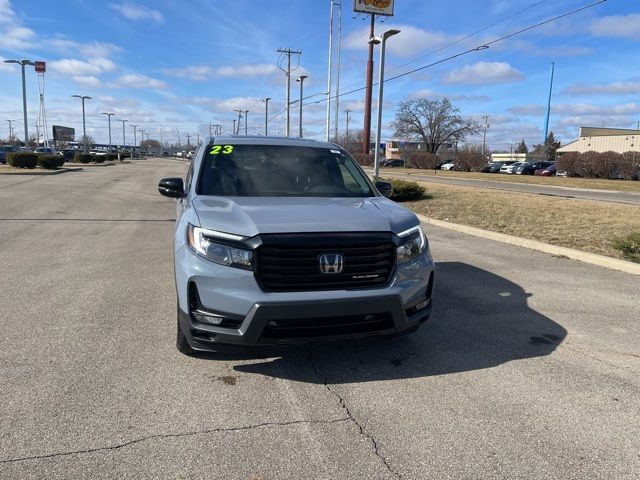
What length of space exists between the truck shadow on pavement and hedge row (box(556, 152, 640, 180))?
41109 millimetres

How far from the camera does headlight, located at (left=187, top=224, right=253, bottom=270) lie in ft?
11.2

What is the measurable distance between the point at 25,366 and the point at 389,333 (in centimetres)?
275

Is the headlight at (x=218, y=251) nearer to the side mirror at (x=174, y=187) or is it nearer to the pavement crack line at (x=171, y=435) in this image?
the pavement crack line at (x=171, y=435)

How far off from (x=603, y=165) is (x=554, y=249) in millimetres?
38791

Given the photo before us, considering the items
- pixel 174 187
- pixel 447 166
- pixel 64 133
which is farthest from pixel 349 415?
pixel 64 133

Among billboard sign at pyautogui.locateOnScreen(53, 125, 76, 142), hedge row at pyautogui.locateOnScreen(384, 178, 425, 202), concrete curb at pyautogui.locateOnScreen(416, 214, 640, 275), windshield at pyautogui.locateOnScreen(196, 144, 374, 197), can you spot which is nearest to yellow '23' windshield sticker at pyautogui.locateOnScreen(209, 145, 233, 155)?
windshield at pyautogui.locateOnScreen(196, 144, 374, 197)

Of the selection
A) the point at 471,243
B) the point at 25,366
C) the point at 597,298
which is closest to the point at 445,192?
the point at 471,243

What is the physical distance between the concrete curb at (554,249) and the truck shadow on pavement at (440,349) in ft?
9.28

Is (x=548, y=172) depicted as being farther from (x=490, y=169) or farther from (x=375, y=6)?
(x=375, y=6)

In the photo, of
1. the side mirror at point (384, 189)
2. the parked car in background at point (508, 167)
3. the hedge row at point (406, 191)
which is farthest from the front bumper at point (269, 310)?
the parked car in background at point (508, 167)

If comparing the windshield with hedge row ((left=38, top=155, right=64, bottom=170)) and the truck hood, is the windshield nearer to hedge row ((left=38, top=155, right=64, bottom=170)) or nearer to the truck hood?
the truck hood

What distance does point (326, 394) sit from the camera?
11.5ft

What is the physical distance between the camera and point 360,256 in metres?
3.57

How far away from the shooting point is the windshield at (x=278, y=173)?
4578 millimetres
